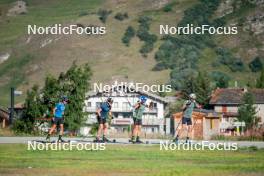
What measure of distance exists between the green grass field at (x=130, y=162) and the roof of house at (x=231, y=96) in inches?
4458

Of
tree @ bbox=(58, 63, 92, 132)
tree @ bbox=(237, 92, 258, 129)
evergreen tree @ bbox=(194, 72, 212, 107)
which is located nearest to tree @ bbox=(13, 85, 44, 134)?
tree @ bbox=(58, 63, 92, 132)

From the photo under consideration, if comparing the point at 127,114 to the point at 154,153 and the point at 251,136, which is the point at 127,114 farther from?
the point at 154,153

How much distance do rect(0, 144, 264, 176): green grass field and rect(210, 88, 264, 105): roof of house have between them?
113239mm

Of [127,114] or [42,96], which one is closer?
[42,96]

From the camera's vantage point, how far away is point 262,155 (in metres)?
22.0

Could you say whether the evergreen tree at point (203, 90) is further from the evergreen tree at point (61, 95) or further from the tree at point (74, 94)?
the tree at point (74, 94)

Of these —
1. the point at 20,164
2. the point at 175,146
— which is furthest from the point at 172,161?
the point at 175,146

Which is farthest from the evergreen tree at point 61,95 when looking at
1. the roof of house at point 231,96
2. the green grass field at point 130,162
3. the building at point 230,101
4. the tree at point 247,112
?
the roof of house at point 231,96

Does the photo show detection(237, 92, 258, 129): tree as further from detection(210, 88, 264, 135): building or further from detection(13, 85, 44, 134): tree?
detection(13, 85, 44, 134): tree

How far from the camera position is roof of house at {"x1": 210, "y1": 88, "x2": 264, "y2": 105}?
13662 cm

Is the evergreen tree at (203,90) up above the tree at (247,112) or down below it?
above

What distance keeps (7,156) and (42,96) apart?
26.7 m

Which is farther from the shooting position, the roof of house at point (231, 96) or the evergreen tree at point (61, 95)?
the roof of house at point (231, 96)

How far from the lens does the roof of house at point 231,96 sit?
13662 centimetres
